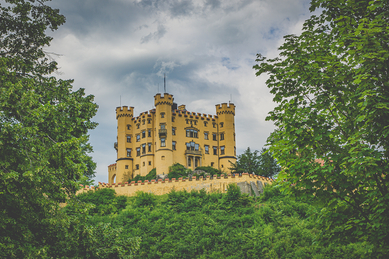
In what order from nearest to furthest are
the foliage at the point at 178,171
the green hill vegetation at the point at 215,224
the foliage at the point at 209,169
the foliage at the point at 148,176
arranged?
the green hill vegetation at the point at 215,224 < the foliage at the point at 178,171 < the foliage at the point at 148,176 < the foliage at the point at 209,169

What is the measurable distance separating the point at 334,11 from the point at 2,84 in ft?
41.1

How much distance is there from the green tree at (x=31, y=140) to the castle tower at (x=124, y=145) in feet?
160

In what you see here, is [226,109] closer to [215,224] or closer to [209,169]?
[209,169]

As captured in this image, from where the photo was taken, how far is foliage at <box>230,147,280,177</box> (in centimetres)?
6174

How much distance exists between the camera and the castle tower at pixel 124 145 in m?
63.3

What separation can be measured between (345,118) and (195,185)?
31.1 metres

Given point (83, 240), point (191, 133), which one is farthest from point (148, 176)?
point (83, 240)

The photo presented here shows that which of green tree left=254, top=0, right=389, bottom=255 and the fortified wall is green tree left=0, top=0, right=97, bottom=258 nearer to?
green tree left=254, top=0, right=389, bottom=255

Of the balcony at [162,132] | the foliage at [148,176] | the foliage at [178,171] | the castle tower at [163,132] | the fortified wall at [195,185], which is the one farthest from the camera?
the balcony at [162,132]

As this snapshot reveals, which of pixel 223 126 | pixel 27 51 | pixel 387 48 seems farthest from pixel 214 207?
pixel 223 126

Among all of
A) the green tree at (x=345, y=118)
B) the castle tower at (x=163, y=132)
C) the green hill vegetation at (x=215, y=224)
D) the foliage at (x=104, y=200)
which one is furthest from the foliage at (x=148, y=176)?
the green tree at (x=345, y=118)

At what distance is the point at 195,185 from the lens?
1654 inches

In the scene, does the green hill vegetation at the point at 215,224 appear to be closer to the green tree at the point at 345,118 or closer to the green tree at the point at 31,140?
the green tree at the point at 31,140

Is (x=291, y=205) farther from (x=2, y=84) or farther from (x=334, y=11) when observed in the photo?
(x=2, y=84)
